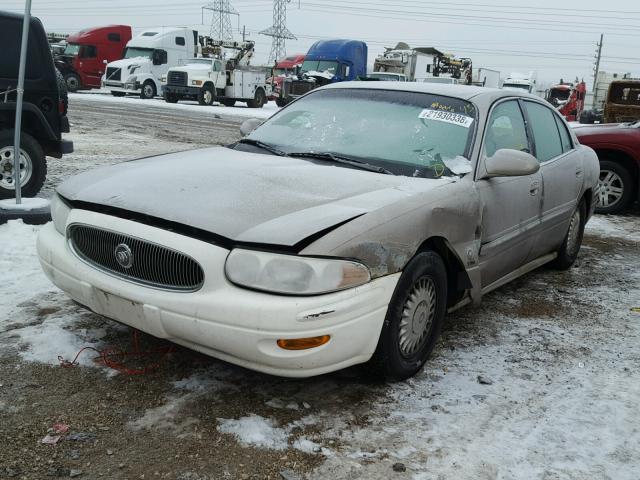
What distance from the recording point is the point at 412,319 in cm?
314

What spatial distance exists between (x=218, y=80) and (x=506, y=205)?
26.0m

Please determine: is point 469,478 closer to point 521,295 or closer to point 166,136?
point 521,295

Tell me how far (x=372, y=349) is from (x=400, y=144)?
4.54 ft

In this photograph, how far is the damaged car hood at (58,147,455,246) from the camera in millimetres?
2707

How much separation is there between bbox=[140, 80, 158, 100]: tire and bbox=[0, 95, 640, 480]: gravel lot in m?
27.6

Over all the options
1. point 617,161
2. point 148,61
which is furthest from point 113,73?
point 617,161

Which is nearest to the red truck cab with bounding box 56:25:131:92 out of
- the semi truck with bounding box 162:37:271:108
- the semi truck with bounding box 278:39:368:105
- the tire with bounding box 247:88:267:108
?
the semi truck with bounding box 162:37:271:108

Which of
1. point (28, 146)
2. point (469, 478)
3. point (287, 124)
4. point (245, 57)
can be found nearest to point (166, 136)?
point (28, 146)

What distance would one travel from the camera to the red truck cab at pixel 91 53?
105 ft

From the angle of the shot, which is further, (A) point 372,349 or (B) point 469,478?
(A) point 372,349

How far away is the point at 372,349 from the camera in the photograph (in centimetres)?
286

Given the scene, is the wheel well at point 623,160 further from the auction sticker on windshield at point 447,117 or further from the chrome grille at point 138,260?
the chrome grille at point 138,260

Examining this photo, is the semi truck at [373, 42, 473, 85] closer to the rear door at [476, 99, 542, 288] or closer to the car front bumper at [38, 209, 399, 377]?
the rear door at [476, 99, 542, 288]

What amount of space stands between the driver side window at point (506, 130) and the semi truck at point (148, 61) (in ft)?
90.2
